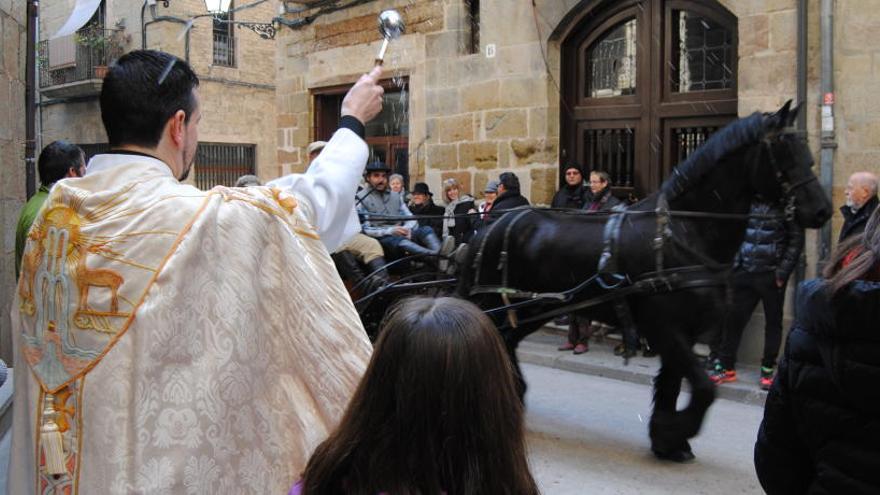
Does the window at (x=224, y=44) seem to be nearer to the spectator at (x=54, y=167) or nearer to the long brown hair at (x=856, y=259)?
the spectator at (x=54, y=167)

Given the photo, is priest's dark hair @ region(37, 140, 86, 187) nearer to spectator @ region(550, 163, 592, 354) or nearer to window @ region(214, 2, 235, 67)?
spectator @ region(550, 163, 592, 354)

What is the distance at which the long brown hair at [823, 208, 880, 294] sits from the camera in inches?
67.5

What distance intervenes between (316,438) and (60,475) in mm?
515

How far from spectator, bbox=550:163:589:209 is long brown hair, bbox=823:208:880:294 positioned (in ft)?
21.5

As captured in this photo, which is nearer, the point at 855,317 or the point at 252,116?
the point at 855,317

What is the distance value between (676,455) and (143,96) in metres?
4.19

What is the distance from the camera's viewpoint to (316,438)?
1746mm

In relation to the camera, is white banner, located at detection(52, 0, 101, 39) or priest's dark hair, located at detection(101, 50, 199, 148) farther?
white banner, located at detection(52, 0, 101, 39)

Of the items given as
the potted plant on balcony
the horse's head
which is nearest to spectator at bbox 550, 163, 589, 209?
the horse's head

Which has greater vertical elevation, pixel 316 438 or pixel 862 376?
pixel 862 376

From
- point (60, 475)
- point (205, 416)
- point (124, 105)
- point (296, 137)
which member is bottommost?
point (60, 475)

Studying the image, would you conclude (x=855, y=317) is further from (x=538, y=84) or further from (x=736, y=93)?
(x=538, y=84)

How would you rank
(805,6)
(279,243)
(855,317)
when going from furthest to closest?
(805,6) → (279,243) → (855,317)

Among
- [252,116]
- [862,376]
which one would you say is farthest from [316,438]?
[252,116]
